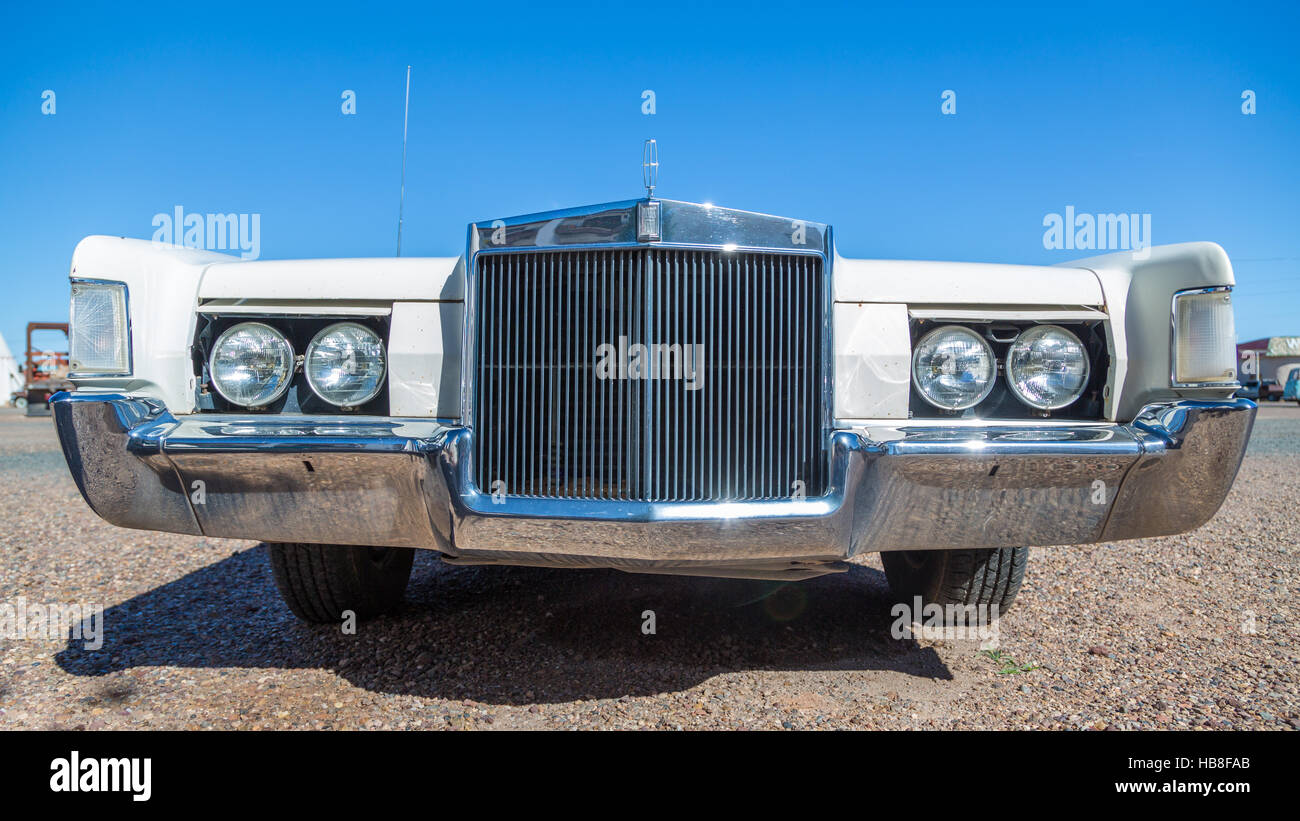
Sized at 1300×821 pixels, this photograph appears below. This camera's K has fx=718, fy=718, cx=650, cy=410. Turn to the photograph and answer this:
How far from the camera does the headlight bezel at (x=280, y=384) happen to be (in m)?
2.34

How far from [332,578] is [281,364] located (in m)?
0.91

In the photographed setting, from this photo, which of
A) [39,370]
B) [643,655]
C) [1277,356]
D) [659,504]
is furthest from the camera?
[1277,356]

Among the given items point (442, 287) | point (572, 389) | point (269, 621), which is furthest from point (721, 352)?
point (269, 621)

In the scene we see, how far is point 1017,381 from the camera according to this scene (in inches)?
90.7

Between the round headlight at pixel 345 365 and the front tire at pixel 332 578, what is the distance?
644 millimetres

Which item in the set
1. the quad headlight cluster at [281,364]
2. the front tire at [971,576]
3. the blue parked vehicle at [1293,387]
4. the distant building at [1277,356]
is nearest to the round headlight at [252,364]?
the quad headlight cluster at [281,364]

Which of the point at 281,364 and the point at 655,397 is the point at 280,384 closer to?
the point at 281,364

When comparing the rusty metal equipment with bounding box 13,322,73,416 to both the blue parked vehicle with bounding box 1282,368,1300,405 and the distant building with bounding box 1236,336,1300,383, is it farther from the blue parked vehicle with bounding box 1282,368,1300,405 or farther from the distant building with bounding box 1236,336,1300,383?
the distant building with bounding box 1236,336,1300,383

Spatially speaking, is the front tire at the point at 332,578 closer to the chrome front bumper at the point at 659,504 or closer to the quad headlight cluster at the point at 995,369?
the chrome front bumper at the point at 659,504

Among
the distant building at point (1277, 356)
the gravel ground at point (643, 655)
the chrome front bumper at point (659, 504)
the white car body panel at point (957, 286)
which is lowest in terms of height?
the gravel ground at point (643, 655)

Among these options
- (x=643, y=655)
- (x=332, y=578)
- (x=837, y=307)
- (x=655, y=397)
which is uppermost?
(x=837, y=307)

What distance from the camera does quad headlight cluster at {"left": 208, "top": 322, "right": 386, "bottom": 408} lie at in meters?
2.34

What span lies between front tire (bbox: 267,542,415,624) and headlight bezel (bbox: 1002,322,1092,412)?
238cm

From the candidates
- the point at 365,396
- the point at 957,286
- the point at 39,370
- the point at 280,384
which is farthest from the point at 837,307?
the point at 39,370
